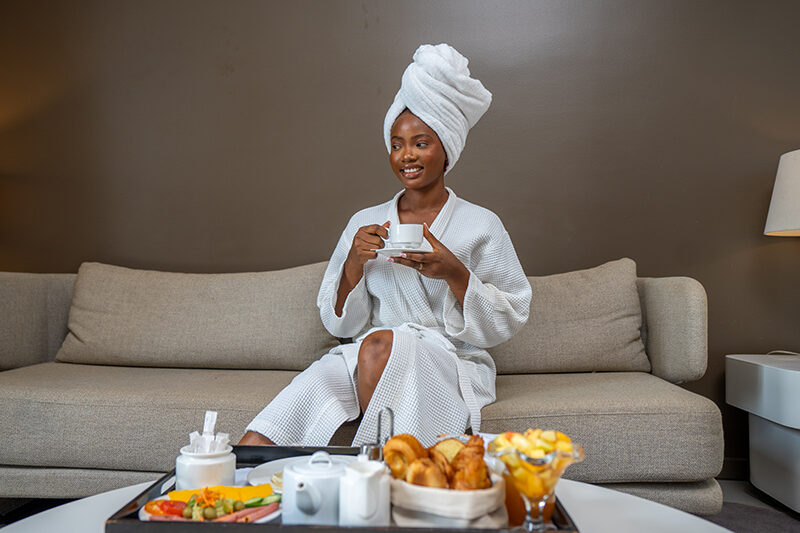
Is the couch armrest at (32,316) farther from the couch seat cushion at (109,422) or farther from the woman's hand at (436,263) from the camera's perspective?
the woman's hand at (436,263)

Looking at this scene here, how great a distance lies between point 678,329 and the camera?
2055mm

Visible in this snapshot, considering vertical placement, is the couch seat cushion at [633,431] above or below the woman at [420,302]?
below

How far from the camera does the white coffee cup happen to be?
160 cm

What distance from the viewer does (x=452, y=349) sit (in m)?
1.79

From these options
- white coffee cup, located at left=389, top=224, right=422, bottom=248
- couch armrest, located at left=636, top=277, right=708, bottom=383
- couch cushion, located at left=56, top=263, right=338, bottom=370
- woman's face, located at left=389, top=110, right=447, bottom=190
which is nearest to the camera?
white coffee cup, located at left=389, top=224, right=422, bottom=248

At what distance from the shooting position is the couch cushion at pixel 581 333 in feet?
7.32

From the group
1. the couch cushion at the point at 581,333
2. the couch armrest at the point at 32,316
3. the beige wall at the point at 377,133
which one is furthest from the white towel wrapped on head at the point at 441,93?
the couch armrest at the point at 32,316

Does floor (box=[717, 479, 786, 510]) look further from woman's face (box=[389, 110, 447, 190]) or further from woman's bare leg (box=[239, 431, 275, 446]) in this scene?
woman's bare leg (box=[239, 431, 275, 446])

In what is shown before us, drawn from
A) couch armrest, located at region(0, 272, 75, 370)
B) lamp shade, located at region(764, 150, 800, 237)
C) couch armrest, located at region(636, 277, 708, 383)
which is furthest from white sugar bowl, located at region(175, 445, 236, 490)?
lamp shade, located at region(764, 150, 800, 237)

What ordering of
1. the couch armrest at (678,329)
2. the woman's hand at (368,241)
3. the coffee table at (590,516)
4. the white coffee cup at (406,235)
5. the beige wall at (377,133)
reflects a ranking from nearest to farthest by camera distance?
the coffee table at (590,516), the white coffee cup at (406,235), the woman's hand at (368,241), the couch armrest at (678,329), the beige wall at (377,133)

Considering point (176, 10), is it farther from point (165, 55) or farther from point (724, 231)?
point (724, 231)

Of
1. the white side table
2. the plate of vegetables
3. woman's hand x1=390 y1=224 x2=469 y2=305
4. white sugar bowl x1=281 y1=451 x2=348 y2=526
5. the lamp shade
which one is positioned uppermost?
the lamp shade

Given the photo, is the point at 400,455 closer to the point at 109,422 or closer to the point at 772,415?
the point at 109,422

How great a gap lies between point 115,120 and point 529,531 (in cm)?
269
